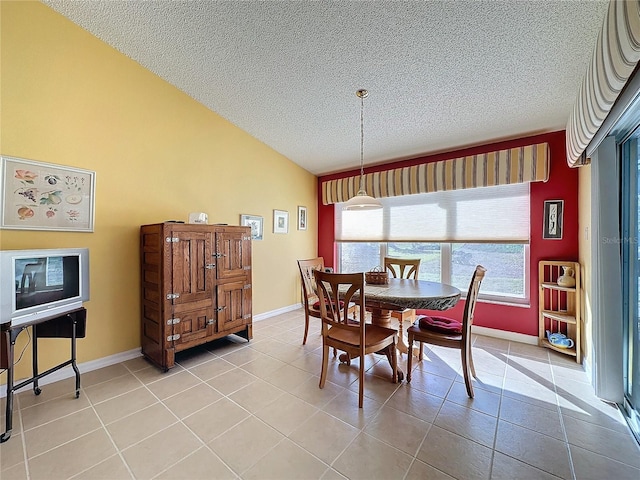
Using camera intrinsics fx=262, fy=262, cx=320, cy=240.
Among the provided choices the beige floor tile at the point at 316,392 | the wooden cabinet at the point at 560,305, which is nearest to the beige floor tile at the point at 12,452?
the beige floor tile at the point at 316,392

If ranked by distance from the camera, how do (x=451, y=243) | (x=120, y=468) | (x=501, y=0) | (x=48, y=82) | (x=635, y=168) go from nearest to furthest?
(x=120, y=468)
(x=501, y=0)
(x=635, y=168)
(x=48, y=82)
(x=451, y=243)

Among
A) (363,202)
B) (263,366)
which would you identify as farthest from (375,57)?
(263,366)

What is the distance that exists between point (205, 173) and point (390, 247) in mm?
2990

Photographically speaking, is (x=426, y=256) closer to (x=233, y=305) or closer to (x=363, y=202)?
(x=363, y=202)

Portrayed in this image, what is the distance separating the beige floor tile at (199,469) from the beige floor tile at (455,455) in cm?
111

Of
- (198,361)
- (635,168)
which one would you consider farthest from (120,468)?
(635,168)

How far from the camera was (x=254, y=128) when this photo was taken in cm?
374

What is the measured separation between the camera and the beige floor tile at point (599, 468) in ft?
4.50

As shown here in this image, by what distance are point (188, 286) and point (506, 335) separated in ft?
12.5

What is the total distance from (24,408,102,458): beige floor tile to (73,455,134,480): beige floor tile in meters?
0.40

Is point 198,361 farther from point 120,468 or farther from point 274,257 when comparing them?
point 274,257

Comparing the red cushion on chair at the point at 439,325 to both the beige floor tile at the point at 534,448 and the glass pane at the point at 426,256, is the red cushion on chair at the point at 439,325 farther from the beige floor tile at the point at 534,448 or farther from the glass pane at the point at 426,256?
the glass pane at the point at 426,256

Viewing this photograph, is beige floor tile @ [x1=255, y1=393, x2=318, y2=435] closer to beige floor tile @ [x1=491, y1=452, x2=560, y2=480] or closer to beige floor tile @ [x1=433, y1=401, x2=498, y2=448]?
beige floor tile @ [x1=433, y1=401, x2=498, y2=448]

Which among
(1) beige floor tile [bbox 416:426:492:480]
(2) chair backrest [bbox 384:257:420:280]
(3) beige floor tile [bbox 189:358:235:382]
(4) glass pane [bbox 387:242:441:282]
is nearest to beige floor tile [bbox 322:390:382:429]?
(1) beige floor tile [bbox 416:426:492:480]
